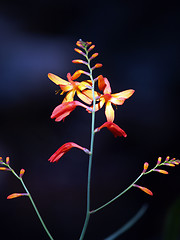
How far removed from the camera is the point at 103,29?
128 cm

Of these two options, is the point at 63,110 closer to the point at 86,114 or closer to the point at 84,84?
the point at 84,84

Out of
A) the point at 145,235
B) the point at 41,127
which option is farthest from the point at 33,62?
the point at 145,235

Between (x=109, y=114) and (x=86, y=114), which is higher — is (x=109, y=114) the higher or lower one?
the higher one

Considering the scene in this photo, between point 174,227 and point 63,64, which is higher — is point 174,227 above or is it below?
below

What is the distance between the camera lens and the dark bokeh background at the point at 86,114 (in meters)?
1.23

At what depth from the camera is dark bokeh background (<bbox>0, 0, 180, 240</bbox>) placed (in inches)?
48.5

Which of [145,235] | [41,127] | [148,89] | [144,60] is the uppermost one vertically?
[144,60]

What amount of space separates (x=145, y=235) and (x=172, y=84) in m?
0.69

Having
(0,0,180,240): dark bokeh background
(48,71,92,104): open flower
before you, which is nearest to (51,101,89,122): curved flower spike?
(48,71,92,104): open flower

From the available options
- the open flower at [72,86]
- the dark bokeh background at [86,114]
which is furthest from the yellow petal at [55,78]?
the dark bokeh background at [86,114]

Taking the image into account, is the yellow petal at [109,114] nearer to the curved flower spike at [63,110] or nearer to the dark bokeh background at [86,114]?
the curved flower spike at [63,110]

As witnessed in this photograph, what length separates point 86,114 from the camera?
1269 millimetres

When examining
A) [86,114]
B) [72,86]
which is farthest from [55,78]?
[86,114]

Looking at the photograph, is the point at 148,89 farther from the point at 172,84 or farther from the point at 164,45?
the point at 164,45
